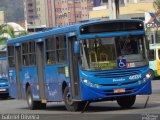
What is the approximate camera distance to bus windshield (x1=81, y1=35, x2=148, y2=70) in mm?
18562

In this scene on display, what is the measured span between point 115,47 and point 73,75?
176 centimetres

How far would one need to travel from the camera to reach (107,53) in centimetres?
1859

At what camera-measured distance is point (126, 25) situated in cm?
1923

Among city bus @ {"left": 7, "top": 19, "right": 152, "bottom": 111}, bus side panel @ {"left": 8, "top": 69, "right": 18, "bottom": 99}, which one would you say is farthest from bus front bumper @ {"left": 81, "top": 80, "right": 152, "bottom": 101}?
bus side panel @ {"left": 8, "top": 69, "right": 18, "bottom": 99}

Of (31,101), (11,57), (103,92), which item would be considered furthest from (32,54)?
(103,92)

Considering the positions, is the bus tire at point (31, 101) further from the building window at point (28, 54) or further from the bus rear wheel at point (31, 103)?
the building window at point (28, 54)

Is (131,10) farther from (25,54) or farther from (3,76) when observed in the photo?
(25,54)

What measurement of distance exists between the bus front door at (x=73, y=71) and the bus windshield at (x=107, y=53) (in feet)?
2.02

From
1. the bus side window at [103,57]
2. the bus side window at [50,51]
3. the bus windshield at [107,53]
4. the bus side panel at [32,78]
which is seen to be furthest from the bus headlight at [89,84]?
the bus side panel at [32,78]

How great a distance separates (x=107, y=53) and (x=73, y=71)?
146cm

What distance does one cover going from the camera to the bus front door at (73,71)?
19.2 m

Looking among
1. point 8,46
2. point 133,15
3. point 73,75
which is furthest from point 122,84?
point 133,15

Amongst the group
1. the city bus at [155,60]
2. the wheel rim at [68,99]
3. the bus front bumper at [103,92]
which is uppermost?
the bus front bumper at [103,92]

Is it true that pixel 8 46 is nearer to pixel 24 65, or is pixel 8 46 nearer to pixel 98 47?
pixel 24 65
